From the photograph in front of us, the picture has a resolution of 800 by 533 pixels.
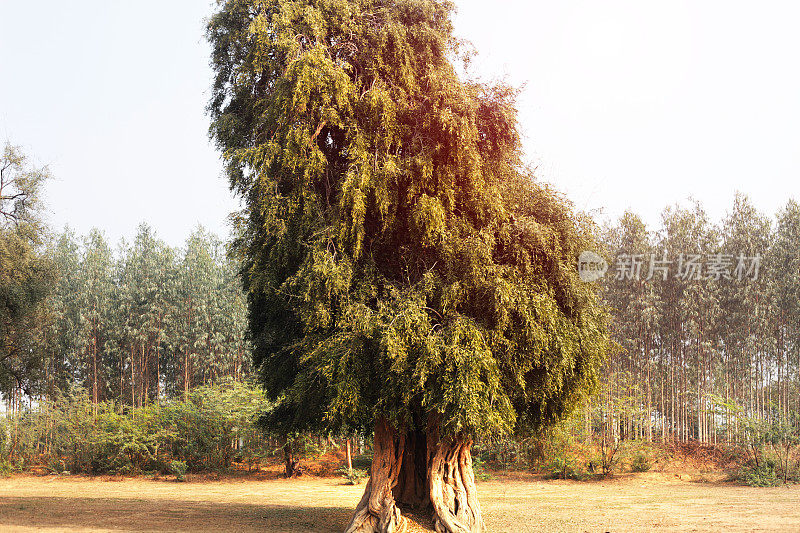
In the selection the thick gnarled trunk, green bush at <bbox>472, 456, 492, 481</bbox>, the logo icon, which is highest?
the logo icon

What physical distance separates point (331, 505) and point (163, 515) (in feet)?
13.0

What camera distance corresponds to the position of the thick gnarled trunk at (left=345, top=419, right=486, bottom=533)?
11.1 m

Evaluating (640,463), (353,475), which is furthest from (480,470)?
(640,463)

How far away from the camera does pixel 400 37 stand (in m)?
11.4

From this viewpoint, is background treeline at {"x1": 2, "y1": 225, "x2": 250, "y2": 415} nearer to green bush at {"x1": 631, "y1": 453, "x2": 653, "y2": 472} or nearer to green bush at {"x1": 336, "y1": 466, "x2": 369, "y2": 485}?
green bush at {"x1": 336, "y1": 466, "x2": 369, "y2": 485}

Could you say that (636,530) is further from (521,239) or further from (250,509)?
(250,509)

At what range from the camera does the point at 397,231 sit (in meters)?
11.5

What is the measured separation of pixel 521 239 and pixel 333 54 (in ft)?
15.7

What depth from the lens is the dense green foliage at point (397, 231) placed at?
33.9ft

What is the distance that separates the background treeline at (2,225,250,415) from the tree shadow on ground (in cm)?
1734

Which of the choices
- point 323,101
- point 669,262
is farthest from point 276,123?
point 669,262

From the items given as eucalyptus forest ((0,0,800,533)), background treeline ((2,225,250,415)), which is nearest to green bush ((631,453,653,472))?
eucalyptus forest ((0,0,800,533))

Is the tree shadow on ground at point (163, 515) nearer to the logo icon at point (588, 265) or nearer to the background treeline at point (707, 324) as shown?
the logo icon at point (588, 265)

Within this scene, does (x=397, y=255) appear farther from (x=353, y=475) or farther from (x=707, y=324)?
(x=707, y=324)
